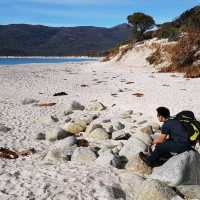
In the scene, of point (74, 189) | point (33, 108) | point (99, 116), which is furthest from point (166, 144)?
point (33, 108)

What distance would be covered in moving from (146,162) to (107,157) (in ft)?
2.45

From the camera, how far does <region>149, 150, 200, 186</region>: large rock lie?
23.5 feet

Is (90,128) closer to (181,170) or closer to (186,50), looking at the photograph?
(181,170)

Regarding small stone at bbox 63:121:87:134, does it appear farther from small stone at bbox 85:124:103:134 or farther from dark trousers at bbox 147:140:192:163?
dark trousers at bbox 147:140:192:163

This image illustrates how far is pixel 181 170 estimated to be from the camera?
7211 mm

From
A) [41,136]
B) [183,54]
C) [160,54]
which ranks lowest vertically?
[41,136]

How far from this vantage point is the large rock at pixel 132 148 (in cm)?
884

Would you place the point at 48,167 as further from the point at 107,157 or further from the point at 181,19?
the point at 181,19

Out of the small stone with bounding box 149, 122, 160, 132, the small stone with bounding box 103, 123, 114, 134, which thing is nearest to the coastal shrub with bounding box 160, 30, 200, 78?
the small stone with bounding box 149, 122, 160, 132

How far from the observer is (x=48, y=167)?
8008 mm

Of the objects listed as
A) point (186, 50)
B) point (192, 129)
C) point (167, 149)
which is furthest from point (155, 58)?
point (192, 129)

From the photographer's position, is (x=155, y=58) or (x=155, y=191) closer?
(x=155, y=191)

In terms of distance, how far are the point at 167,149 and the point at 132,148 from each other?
1257 mm

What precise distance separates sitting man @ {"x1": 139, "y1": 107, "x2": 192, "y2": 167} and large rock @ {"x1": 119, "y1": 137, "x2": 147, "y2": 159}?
67 centimetres
